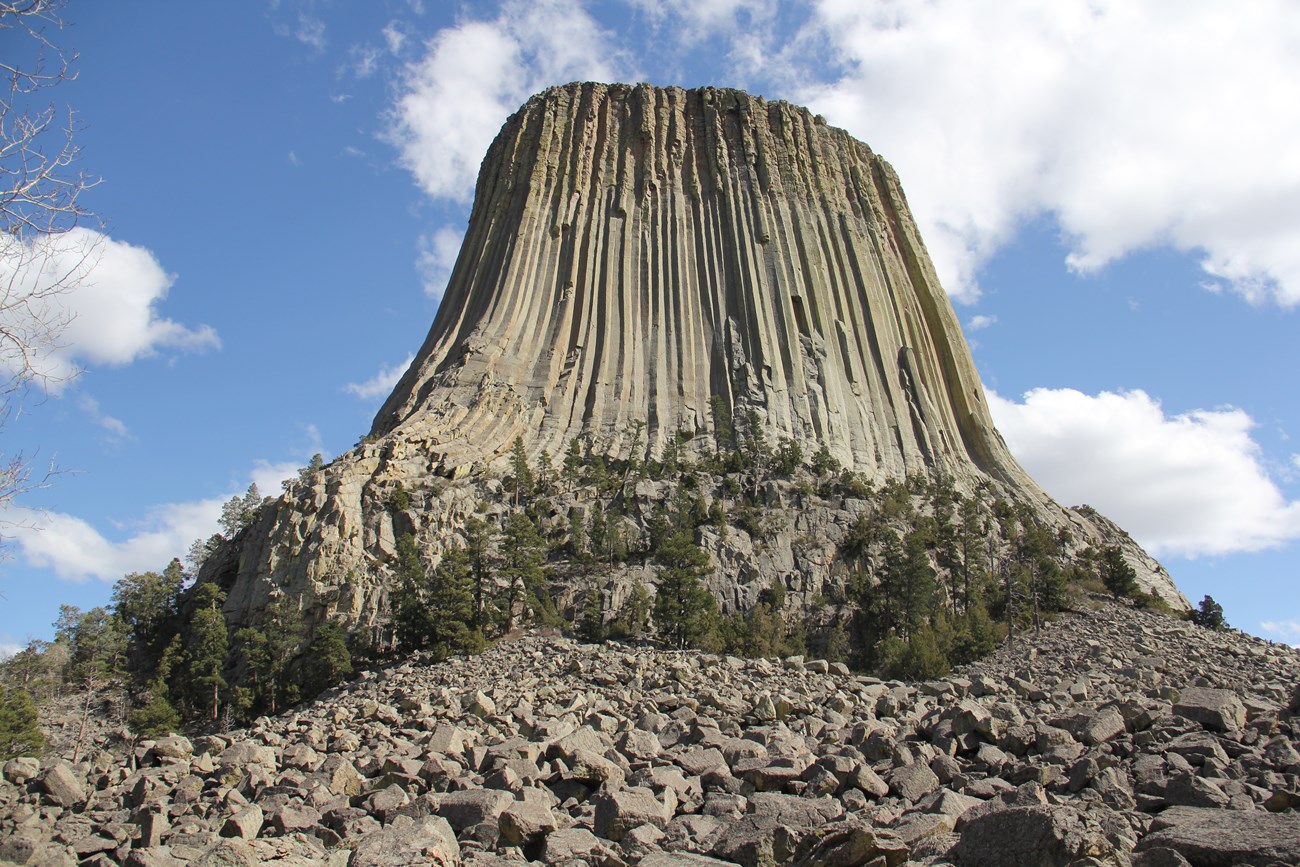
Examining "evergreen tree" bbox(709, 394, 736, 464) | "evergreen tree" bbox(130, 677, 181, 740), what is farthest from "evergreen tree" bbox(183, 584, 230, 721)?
"evergreen tree" bbox(709, 394, 736, 464)

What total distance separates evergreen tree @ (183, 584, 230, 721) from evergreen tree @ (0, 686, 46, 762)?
443 cm

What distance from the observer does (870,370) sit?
166 ft

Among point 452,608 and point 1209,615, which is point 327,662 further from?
point 1209,615

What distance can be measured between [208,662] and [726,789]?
82.2 feet

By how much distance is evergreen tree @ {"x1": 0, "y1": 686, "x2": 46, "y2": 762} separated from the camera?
23.1 metres

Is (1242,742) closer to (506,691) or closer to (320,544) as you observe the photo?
(506,691)

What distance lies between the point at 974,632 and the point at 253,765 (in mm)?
24478

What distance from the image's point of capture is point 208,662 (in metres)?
30.0

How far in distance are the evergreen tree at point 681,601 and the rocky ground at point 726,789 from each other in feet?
45.1

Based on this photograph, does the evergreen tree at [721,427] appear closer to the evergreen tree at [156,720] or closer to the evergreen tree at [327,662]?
the evergreen tree at [327,662]

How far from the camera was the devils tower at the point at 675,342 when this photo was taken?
37.3m

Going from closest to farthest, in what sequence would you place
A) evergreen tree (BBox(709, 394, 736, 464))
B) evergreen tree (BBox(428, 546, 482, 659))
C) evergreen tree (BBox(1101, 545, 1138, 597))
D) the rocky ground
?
the rocky ground → evergreen tree (BBox(428, 546, 482, 659)) → evergreen tree (BBox(1101, 545, 1138, 597)) → evergreen tree (BBox(709, 394, 736, 464))

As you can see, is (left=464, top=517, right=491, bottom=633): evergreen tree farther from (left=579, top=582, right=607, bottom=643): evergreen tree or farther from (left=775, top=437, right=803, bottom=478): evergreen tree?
(left=775, top=437, right=803, bottom=478): evergreen tree

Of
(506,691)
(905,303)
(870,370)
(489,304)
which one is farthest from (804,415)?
(506,691)
